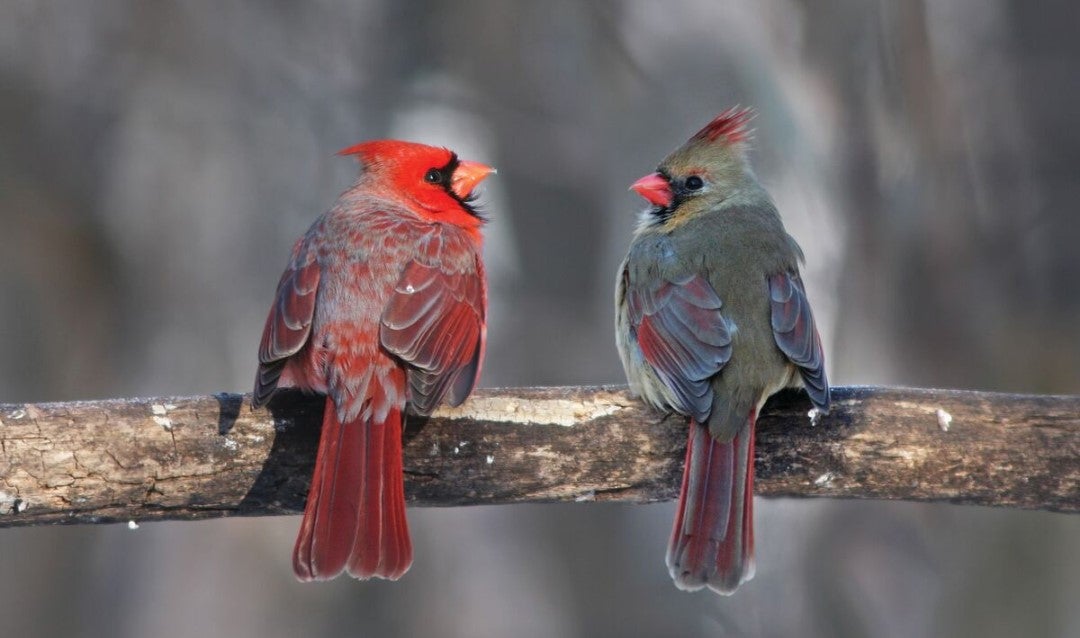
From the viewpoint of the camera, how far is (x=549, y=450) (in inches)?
161

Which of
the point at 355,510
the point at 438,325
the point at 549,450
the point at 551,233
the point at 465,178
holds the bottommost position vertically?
the point at 355,510

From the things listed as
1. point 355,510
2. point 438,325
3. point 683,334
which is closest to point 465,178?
point 438,325

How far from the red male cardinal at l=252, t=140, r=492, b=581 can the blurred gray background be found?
93.4 inches

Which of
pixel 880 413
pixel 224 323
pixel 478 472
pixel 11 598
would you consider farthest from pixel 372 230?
pixel 11 598

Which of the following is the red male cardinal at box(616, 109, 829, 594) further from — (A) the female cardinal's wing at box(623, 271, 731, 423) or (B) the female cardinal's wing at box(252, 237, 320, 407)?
(B) the female cardinal's wing at box(252, 237, 320, 407)

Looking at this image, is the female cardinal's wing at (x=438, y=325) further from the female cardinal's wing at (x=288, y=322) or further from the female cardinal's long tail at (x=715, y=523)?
the female cardinal's long tail at (x=715, y=523)

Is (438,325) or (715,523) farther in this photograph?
(438,325)

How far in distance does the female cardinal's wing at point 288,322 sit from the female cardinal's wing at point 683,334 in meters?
1.15

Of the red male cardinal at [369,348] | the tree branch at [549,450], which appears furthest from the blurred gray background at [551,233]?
the tree branch at [549,450]

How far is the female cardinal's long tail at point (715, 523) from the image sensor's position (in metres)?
3.84

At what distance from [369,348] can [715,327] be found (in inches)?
45.9

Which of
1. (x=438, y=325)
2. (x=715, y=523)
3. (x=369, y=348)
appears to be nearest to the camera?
(x=715, y=523)

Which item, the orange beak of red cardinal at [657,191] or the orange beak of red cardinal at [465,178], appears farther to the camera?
the orange beak of red cardinal at [657,191]

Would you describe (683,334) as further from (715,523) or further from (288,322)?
(288,322)
